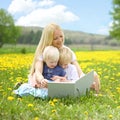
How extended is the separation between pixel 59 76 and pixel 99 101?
809 millimetres

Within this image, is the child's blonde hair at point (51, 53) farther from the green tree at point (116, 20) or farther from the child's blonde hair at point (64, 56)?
the green tree at point (116, 20)

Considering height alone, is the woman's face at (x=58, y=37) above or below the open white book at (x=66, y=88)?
above

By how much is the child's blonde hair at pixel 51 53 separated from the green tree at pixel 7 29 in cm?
5452

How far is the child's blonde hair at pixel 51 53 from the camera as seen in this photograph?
22.0 ft

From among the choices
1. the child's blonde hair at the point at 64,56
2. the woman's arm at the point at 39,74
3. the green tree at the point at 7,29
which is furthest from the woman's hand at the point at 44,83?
the green tree at the point at 7,29

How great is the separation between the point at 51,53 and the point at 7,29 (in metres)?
58.9

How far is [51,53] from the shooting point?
6.73 m

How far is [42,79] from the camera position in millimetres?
6594

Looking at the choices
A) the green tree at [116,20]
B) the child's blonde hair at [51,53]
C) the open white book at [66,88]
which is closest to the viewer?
the open white book at [66,88]

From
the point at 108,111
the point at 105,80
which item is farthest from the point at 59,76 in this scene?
the point at 105,80

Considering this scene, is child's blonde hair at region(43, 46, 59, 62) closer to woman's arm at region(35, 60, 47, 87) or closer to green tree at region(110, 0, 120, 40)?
woman's arm at region(35, 60, 47, 87)

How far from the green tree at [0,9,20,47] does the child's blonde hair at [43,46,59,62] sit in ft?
179

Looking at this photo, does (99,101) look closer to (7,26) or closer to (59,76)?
(59,76)

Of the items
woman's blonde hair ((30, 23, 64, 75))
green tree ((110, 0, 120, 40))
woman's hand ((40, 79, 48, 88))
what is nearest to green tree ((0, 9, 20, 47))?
green tree ((110, 0, 120, 40))
